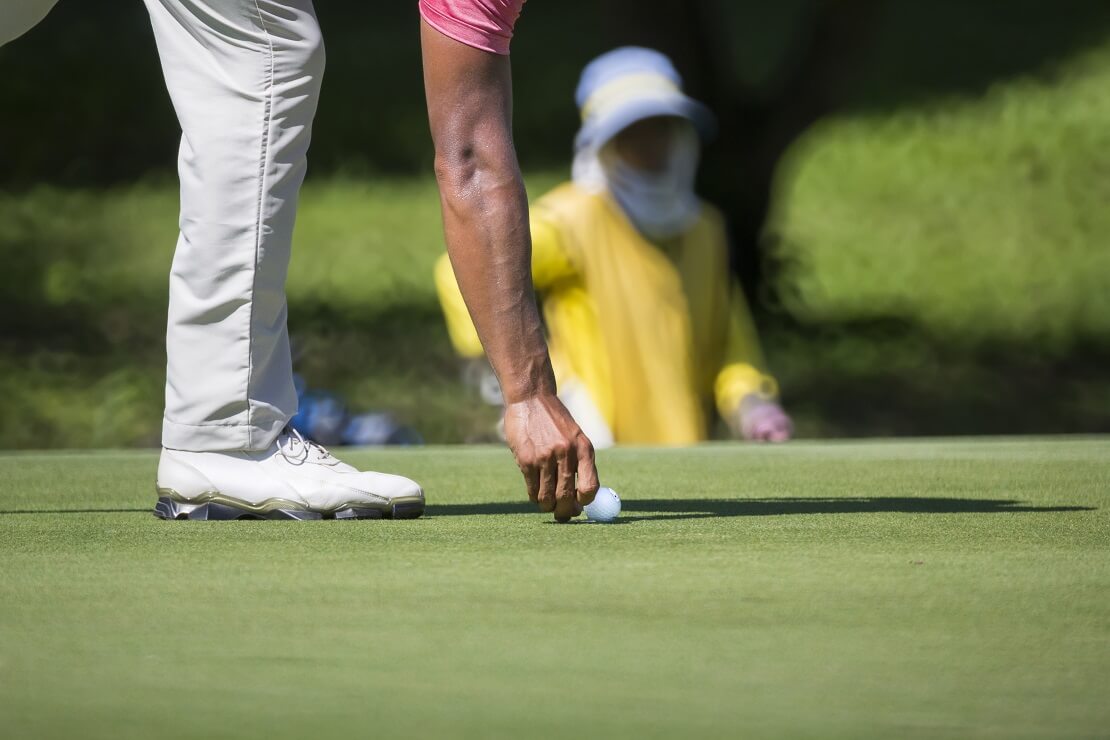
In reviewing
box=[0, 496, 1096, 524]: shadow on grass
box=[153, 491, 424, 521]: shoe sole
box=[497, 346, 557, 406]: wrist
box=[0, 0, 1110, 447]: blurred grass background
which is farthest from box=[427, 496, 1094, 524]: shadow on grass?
box=[0, 0, 1110, 447]: blurred grass background

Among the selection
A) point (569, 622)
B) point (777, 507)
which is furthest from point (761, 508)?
point (569, 622)

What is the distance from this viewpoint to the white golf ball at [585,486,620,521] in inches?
113

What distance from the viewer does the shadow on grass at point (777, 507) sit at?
3.05 m

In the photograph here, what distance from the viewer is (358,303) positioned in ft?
37.8

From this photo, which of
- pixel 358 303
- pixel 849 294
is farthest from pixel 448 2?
pixel 849 294

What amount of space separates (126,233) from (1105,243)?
620 cm

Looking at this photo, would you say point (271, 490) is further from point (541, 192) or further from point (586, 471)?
point (541, 192)

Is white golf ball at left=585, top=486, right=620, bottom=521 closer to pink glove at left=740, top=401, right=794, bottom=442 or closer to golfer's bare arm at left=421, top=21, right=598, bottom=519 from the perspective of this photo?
golfer's bare arm at left=421, top=21, right=598, bottom=519

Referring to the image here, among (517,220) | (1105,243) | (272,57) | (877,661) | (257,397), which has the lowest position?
(877,661)

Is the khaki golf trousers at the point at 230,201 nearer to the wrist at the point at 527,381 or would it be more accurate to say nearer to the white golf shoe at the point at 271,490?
the white golf shoe at the point at 271,490

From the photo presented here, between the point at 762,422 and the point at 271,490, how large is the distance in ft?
8.70

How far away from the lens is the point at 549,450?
267 centimetres

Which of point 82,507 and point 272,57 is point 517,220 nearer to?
point 272,57

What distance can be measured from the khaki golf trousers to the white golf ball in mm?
510
